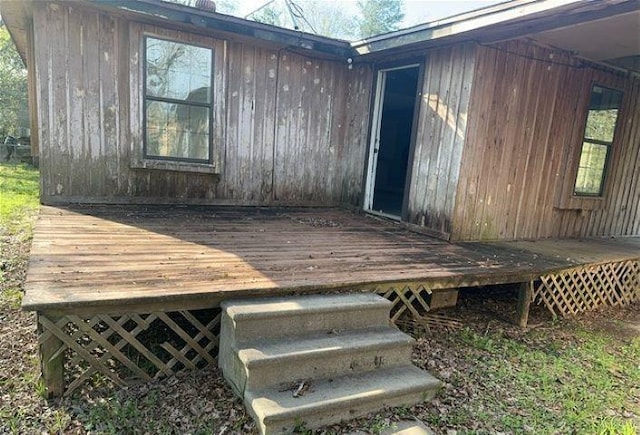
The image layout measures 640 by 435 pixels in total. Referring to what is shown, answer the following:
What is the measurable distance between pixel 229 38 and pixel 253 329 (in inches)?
164

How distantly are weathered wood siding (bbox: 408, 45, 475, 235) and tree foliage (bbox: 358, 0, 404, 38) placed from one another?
63.4 feet

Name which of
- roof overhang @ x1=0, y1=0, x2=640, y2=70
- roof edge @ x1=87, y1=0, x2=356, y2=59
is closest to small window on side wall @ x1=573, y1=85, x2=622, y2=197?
roof overhang @ x1=0, y1=0, x2=640, y2=70

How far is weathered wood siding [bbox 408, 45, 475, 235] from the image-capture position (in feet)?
14.7

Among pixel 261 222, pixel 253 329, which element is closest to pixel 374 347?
pixel 253 329

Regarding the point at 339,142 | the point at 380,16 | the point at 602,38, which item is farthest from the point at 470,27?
the point at 380,16

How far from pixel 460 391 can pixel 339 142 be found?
437 cm

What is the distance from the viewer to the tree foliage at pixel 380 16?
73.4 feet

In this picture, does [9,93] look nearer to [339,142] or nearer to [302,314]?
[339,142]

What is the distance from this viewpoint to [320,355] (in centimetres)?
231

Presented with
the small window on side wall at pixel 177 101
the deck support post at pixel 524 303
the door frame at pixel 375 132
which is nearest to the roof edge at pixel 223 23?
the small window on side wall at pixel 177 101

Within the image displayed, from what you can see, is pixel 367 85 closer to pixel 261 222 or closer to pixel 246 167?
pixel 246 167

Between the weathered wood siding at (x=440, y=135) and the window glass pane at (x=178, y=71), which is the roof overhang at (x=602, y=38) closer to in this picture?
the weathered wood siding at (x=440, y=135)

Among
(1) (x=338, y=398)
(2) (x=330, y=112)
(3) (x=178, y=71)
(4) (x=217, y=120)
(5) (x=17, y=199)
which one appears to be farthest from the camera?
(5) (x=17, y=199)

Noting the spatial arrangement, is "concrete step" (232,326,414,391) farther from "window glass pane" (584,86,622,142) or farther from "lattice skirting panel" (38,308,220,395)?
"window glass pane" (584,86,622,142)
